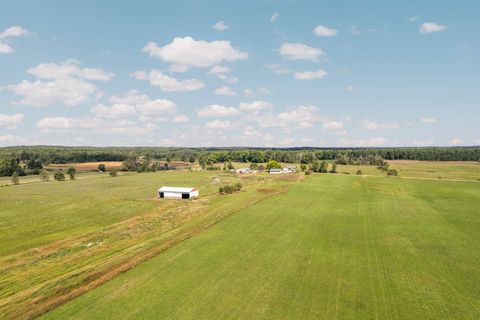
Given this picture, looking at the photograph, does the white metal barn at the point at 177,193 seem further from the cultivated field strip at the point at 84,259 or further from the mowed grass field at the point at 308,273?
the mowed grass field at the point at 308,273

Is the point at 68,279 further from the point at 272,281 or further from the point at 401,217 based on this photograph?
the point at 401,217

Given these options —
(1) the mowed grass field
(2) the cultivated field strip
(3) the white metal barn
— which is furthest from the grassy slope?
(1) the mowed grass field

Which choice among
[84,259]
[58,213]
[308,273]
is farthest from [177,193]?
[308,273]

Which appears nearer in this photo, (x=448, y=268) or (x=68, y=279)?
(x=68, y=279)

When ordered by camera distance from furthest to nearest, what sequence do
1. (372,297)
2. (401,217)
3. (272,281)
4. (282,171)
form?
1. (282,171)
2. (401,217)
3. (272,281)
4. (372,297)

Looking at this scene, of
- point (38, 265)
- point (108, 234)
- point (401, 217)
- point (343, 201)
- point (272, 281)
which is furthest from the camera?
point (343, 201)

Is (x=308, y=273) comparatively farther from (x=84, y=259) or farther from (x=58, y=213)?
(x=58, y=213)

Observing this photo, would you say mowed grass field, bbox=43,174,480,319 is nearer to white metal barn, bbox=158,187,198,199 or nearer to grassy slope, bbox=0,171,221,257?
grassy slope, bbox=0,171,221,257

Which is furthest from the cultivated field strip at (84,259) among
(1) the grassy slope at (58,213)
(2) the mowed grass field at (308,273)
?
(1) the grassy slope at (58,213)

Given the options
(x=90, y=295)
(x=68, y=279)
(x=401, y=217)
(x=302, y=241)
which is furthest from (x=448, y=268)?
(x=68, y=279)
